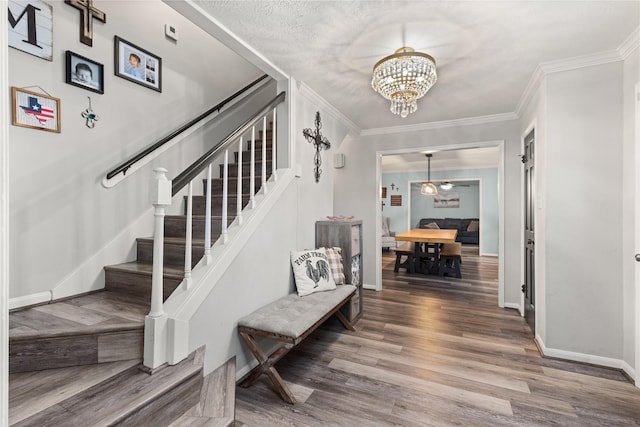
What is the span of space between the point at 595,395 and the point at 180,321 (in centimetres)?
261

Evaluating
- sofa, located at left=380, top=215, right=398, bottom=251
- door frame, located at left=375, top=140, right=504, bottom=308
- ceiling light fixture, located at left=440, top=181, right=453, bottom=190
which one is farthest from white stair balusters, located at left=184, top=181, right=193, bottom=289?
ceiling light fixture, located at left=440, top=181, right=453, bottom=190

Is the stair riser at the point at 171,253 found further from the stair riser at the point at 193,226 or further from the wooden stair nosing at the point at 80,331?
the wooden stair nosing at the point at 80,331

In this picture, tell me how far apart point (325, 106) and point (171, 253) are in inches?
86.3

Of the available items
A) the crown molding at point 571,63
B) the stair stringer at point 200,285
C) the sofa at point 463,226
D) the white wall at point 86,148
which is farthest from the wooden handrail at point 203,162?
the sofa at point 463,226

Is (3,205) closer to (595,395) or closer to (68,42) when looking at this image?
(68,42)

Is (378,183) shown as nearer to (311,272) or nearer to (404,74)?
(311,272)

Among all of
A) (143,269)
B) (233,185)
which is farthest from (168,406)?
(233,185)

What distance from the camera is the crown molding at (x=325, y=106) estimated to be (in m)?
2.91

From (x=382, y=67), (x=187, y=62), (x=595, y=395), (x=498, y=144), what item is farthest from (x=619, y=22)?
(x=187, y=62)

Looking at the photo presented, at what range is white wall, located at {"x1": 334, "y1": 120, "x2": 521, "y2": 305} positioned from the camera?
3.64 meters

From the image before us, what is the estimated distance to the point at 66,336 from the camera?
1.48 meters

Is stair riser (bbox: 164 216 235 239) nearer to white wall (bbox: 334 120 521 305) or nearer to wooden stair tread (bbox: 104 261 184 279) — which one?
wooden stair tread (bbox: 104 261 184 279)

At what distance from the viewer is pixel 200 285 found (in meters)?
1.75

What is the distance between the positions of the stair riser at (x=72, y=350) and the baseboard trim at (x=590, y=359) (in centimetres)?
297
